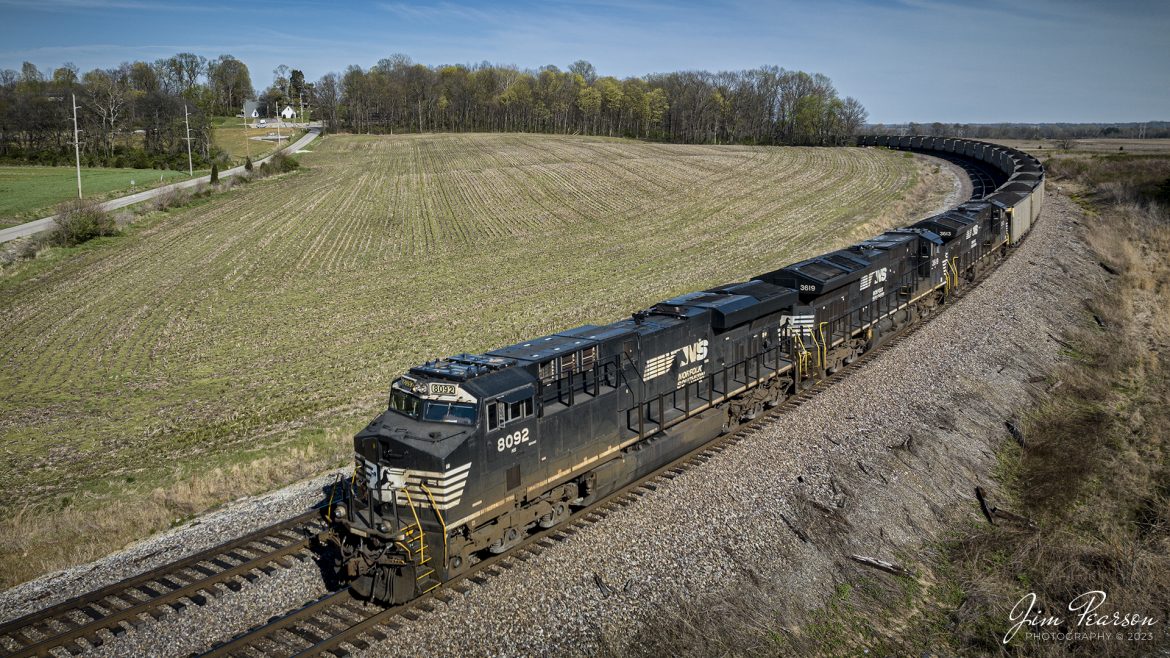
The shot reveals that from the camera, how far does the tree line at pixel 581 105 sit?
110 m

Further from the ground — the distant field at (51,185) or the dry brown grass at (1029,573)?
the distant field at (51,185)

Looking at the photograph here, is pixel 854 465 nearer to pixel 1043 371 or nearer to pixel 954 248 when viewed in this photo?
pixel 1043 371

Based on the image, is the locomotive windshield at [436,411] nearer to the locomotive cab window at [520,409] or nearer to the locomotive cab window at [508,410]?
the locomotive cab window at [508,410]

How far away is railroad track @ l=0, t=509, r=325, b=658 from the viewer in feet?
30.7

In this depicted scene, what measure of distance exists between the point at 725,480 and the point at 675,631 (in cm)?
448

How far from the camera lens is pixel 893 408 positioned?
667 inches

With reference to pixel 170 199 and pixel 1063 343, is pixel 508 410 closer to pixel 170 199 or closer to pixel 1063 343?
pixel 1063 343

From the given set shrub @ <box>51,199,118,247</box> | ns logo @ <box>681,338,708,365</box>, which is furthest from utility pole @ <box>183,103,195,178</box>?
ns logo @ <box>681,338,708,365</box>

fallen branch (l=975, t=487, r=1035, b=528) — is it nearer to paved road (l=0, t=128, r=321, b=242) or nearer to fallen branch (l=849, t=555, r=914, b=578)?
fallen branch (l=849, t=555, r=914, b=578)

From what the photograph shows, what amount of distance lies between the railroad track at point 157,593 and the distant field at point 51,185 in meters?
42.7

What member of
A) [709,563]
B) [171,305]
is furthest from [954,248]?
[171,305]

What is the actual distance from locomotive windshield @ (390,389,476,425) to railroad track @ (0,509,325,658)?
9.58 ft

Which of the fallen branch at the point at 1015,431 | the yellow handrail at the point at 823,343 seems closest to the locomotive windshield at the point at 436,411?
the yellow handrail at the point at 823,343

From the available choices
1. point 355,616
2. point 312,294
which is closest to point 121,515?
point 355,616
